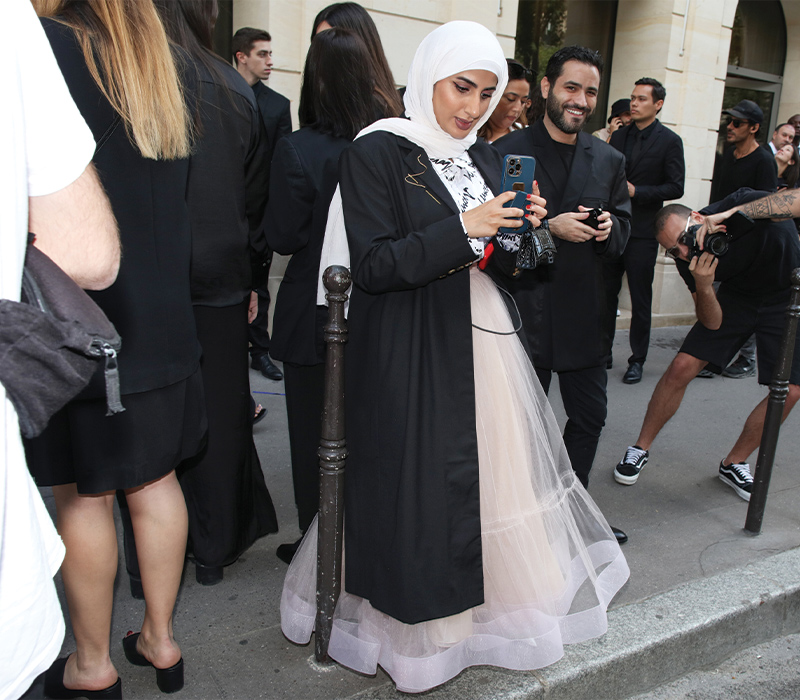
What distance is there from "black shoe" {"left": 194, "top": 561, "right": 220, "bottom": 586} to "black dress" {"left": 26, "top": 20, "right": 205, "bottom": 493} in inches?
40.8

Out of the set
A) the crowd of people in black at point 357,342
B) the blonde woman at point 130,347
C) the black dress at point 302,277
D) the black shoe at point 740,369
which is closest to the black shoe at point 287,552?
the crowd of people in black at point 357,342

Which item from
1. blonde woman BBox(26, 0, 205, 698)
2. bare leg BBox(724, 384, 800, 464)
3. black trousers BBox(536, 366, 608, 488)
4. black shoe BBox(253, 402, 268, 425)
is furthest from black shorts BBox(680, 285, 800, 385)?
blonde woman BBox(26, 0, 205, 698)

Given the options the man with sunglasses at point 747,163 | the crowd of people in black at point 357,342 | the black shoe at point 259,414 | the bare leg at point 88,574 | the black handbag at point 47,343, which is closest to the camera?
the black handbag at point 47,343

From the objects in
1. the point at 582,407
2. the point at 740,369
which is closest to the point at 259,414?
the point at 582,407

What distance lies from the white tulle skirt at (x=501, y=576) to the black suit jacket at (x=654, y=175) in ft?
14.6

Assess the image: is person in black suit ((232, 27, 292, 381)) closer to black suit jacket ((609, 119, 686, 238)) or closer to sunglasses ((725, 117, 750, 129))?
black suit jacket ((609, 119, 686, 238))

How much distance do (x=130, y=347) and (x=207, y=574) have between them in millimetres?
1371

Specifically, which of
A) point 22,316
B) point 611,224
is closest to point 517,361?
point 611,224

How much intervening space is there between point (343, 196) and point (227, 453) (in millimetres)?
1133

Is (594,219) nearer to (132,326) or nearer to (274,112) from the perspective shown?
(132,326)

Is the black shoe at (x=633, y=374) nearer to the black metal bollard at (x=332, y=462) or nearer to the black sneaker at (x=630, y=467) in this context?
the black sneaker at (x=630, y=467)

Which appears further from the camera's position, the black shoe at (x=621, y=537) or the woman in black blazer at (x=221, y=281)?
the black shoe at (x=621, y=537)

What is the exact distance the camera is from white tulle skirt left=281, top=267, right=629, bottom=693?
236cm

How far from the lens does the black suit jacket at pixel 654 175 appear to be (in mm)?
6574
